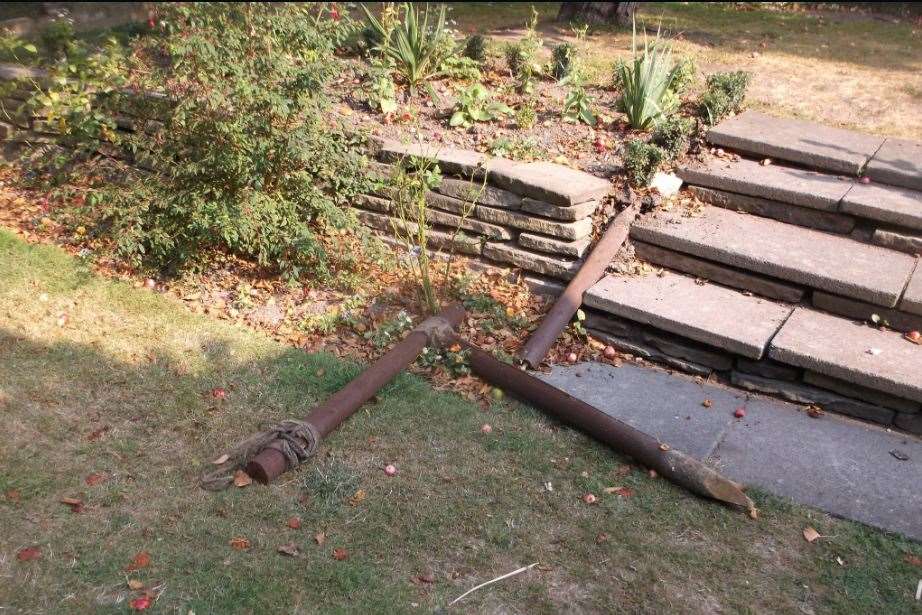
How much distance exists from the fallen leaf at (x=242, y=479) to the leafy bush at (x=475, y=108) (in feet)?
9.91

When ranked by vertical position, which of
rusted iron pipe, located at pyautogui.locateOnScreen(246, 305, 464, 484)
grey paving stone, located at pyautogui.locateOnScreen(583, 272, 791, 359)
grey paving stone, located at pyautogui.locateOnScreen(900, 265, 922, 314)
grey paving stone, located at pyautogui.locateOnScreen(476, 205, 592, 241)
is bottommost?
rusted iron pipe, located at pyautogui.locateOnScreen(246, 305, 464, 484)

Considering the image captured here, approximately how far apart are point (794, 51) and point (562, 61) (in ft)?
9.34

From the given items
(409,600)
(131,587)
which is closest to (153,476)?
(131,587)

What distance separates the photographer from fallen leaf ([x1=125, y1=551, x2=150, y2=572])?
306cm

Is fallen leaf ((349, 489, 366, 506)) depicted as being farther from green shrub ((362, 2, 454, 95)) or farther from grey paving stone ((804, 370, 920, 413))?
green shrub ((362, 2, 454, 95))

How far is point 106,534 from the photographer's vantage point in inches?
127

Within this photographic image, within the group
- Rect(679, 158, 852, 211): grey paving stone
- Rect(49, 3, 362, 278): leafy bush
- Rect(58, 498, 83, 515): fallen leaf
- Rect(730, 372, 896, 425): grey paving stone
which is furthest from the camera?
Rect(679, 158, 852, 211): grey paving stone

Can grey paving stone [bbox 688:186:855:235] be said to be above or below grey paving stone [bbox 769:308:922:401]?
above

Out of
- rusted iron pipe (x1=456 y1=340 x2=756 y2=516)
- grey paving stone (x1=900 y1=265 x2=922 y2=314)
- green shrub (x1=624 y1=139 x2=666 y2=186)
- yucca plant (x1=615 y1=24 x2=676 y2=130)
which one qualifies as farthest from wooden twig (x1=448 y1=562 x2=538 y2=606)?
yucca plant (x1=615 y1=24 x2=676 y2=130)

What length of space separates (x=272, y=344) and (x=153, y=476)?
117cm

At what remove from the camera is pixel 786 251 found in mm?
4789

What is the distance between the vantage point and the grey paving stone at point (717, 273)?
15.5 feet

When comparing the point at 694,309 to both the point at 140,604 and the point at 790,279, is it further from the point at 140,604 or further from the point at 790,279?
the point at 140,604

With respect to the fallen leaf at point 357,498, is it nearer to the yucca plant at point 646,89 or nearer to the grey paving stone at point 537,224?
the grey paving stone at point 537,224
